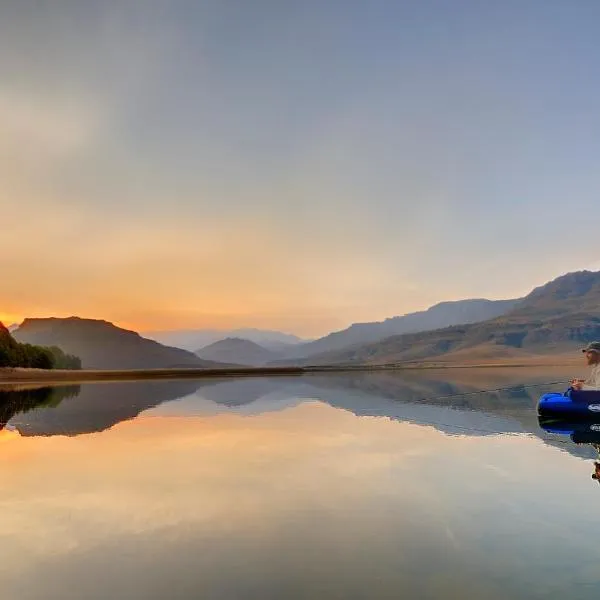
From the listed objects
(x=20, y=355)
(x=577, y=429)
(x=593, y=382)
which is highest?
(x=20, y=355)

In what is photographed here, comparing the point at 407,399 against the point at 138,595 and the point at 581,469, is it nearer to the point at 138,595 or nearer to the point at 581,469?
the point at 581,469

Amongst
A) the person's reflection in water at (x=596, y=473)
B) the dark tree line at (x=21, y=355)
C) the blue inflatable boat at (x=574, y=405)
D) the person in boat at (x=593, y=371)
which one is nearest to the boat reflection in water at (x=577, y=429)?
the blue inflatable boat at (x=574, y=405)

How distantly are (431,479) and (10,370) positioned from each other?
334 feet

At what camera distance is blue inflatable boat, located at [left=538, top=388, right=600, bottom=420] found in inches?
1240

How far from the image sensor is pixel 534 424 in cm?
3362

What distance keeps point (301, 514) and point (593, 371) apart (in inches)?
1026

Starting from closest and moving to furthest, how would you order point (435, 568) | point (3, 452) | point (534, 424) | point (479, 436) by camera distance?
point (435, 568) → point (3, 452) → point (479, 436) → point (534, 424)

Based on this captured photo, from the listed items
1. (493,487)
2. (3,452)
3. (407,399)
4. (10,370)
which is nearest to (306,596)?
(493,487)

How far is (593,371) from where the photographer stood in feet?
113

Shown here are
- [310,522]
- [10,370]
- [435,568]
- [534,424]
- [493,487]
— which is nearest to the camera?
[435,568]

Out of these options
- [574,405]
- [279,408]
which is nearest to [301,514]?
[574,405]

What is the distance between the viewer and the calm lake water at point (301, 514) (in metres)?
11.3

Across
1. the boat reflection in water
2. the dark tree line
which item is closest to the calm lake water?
the boat reflection in water

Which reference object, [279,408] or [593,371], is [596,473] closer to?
[593,371]
